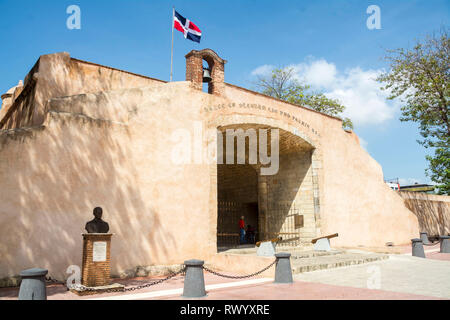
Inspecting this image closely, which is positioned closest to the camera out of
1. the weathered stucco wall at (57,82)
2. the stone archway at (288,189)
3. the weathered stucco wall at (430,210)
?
the weathered stucco wall at (57,82)

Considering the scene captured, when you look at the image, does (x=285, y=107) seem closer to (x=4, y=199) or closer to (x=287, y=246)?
(x=287, y=246)

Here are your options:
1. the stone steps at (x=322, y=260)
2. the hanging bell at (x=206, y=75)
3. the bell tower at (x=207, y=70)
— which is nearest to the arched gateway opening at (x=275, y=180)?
the bell tower at (x=207, y=70)

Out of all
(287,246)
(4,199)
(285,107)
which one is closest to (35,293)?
(4,199)

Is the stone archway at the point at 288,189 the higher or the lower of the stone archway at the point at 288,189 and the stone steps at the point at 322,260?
the higher

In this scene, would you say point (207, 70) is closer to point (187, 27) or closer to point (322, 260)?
point (187, 27)

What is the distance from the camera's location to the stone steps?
8665 millimetres

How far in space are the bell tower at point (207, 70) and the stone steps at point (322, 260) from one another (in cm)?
588

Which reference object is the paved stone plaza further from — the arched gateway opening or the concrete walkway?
the arched gateway opening

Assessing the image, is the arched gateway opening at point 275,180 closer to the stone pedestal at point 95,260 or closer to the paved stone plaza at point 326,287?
the paved stone plaza at point 326,287

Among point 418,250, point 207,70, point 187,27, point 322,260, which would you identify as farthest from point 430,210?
point 187,27

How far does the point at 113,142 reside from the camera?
30.0ft

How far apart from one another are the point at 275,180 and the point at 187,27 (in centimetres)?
738

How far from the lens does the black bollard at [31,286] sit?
4.87 m
